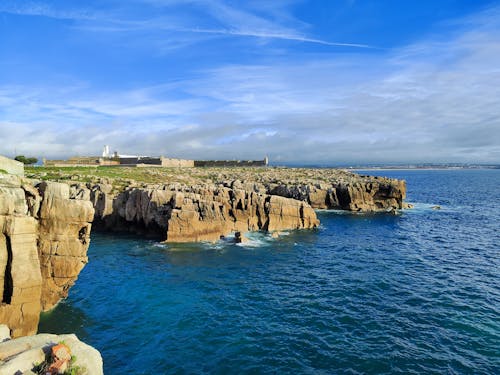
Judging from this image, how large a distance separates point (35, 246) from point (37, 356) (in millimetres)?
12636

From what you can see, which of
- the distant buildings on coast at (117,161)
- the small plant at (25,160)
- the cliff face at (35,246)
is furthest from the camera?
the distant buildings on coast at (117,161)

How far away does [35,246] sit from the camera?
77.4 ft

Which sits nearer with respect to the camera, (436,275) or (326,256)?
(436,275)

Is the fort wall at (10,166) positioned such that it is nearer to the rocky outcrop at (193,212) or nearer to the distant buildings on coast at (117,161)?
the rocky outcrop at (193,212)

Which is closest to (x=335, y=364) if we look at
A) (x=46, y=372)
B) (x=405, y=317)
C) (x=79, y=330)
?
(x=405, y=317)

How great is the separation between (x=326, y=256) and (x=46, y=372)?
39.6 metres

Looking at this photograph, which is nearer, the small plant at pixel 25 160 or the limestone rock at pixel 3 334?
the limestone rock at pixel 3 334

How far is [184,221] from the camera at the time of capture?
174 feet

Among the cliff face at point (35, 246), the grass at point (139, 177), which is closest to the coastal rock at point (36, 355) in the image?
the cliff face at point (35, 246)

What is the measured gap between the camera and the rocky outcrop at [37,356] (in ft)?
40.7

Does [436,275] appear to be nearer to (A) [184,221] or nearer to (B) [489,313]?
(B) [489,313]

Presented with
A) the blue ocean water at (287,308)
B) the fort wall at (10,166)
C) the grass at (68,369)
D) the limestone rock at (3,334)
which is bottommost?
the blue ocean water at (287,308)

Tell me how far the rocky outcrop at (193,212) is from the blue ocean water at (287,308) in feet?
12.8

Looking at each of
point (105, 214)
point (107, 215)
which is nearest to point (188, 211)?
point (107, 215)
